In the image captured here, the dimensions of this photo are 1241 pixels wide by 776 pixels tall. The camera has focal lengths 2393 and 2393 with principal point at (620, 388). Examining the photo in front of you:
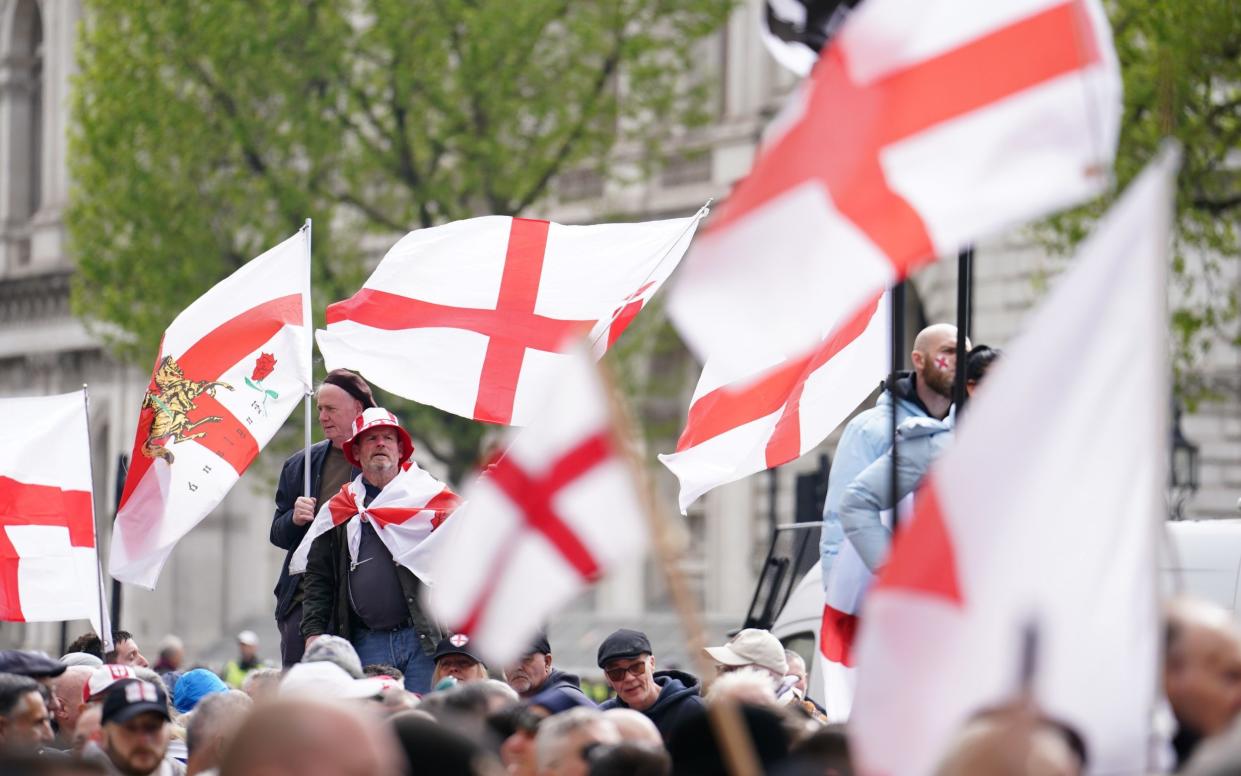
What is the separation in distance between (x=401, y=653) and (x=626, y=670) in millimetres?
899

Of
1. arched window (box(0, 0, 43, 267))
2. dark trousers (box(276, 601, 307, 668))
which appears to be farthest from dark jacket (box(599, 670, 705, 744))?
arched window (box(0, 0, 43, 267))

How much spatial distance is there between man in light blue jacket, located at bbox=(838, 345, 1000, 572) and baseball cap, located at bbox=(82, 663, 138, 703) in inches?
97.9

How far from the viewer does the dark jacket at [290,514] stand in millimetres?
9758

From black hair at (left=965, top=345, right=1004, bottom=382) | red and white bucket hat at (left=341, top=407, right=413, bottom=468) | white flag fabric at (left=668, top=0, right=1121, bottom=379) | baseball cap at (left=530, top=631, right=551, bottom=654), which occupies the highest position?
white flag fabric at (left=668, top=0, right=1121, bottom=379)

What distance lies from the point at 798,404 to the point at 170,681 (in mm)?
4342

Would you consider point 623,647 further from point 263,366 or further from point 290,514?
point 263,366

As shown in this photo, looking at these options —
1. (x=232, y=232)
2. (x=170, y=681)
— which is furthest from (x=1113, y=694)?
(x=232, y=232)

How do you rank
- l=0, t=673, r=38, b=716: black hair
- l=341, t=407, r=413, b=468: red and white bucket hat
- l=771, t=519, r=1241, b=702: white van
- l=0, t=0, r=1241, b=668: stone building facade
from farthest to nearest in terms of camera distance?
l=0, t=0, r=1241, b=668: stone building facade
l=341, t=407, r=413, b=468: red and white bucket hat
l=771, t=519, r=1241, b=702: white van
l=0, t=673, r=38, b=716: black hair

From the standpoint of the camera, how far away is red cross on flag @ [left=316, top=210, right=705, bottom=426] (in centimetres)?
1018

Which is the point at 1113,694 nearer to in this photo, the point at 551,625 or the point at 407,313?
the point at 407,313

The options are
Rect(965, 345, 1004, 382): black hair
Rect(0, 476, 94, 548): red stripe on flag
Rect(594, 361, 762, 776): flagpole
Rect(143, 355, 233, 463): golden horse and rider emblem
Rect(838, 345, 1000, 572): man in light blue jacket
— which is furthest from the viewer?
Rect(0, 476, 94, 548): red stripe on flag

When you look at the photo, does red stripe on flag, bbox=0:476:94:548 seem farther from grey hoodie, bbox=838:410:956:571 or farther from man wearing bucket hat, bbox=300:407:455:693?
grey hoodie, bbox=838:410:956:571

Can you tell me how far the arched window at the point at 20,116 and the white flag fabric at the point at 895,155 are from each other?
132 feet

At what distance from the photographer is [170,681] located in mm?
12273
